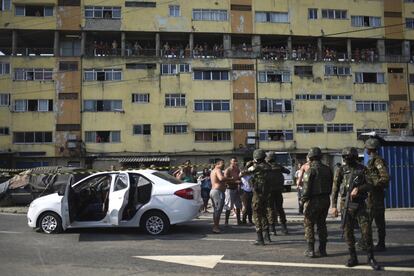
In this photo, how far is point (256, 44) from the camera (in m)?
47.0

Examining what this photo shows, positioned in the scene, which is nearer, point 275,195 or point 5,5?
point 275,195

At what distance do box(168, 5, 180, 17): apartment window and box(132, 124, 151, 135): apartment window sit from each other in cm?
1127

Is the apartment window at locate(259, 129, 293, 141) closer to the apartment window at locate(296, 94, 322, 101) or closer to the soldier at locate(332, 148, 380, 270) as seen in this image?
the apartment window at locate(296, 94, 322, 101)

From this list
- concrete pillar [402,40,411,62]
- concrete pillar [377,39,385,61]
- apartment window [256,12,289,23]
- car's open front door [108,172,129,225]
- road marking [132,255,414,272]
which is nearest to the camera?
road marking [132,255,414,272]

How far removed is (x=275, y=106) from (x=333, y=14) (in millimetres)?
12337

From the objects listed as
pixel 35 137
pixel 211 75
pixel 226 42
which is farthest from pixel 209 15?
pixel 35 137

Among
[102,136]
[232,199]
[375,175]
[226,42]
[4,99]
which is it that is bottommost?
[232,199]

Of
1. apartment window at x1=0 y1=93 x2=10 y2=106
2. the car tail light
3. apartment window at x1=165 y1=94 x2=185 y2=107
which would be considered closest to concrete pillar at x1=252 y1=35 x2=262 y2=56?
apartment window at x1=165 y1=94 x2=185 y2=107

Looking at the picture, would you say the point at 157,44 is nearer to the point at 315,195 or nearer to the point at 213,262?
the point at 315,195

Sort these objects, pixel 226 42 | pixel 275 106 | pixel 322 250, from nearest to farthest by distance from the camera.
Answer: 1. pixel 322 250
2. pixel 275 106
3. pixel 226 42

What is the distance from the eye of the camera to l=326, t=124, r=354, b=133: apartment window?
46928mm

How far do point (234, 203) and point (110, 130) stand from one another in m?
33.3

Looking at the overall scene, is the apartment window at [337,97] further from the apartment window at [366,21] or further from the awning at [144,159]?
the awning at [144,159]

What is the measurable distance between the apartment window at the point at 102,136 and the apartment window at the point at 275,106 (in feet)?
46.0
